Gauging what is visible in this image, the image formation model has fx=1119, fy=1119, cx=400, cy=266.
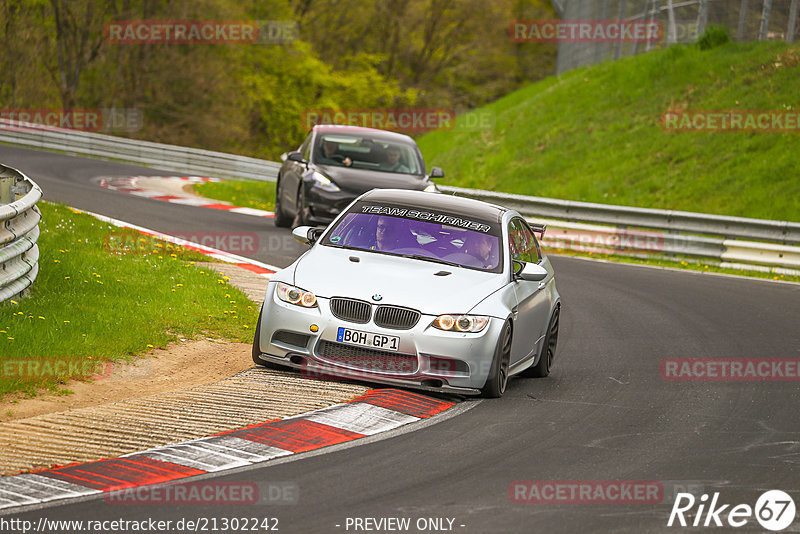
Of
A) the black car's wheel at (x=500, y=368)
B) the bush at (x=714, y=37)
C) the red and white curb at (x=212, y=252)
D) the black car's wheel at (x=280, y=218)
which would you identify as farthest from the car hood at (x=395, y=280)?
the bush at (x=714, y=37)

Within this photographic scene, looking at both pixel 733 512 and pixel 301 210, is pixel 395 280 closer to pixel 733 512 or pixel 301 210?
pixel 733 512

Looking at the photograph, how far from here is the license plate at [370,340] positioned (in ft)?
28.2

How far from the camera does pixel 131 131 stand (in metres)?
46.6

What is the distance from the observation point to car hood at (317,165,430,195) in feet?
57.6

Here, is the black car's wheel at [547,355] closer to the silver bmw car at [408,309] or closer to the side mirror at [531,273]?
the silver bmw car at [408,309]

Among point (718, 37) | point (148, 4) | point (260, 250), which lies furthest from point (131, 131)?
point (260, 250)

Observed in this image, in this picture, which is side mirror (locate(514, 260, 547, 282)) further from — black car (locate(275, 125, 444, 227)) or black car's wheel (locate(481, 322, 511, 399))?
black car (locate(275, 125, 444, 227))

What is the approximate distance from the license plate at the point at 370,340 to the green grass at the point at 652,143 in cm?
1622

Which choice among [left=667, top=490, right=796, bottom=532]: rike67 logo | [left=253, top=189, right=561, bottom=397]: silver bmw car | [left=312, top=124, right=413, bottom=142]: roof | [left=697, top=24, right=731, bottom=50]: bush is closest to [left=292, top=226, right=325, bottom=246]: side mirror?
[left=253, top=189, right=561, bottom=397]: silver bmw car

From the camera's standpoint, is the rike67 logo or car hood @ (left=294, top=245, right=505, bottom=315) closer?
the rike67 logo

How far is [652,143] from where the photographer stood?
2886cm

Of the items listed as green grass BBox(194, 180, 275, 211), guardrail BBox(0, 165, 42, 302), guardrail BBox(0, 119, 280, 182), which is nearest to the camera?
guardrail BBox(0, 165, 42, 302)

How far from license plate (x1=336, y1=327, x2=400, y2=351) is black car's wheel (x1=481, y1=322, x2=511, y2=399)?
2.63ft

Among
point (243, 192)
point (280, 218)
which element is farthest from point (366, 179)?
point (243, 192)
